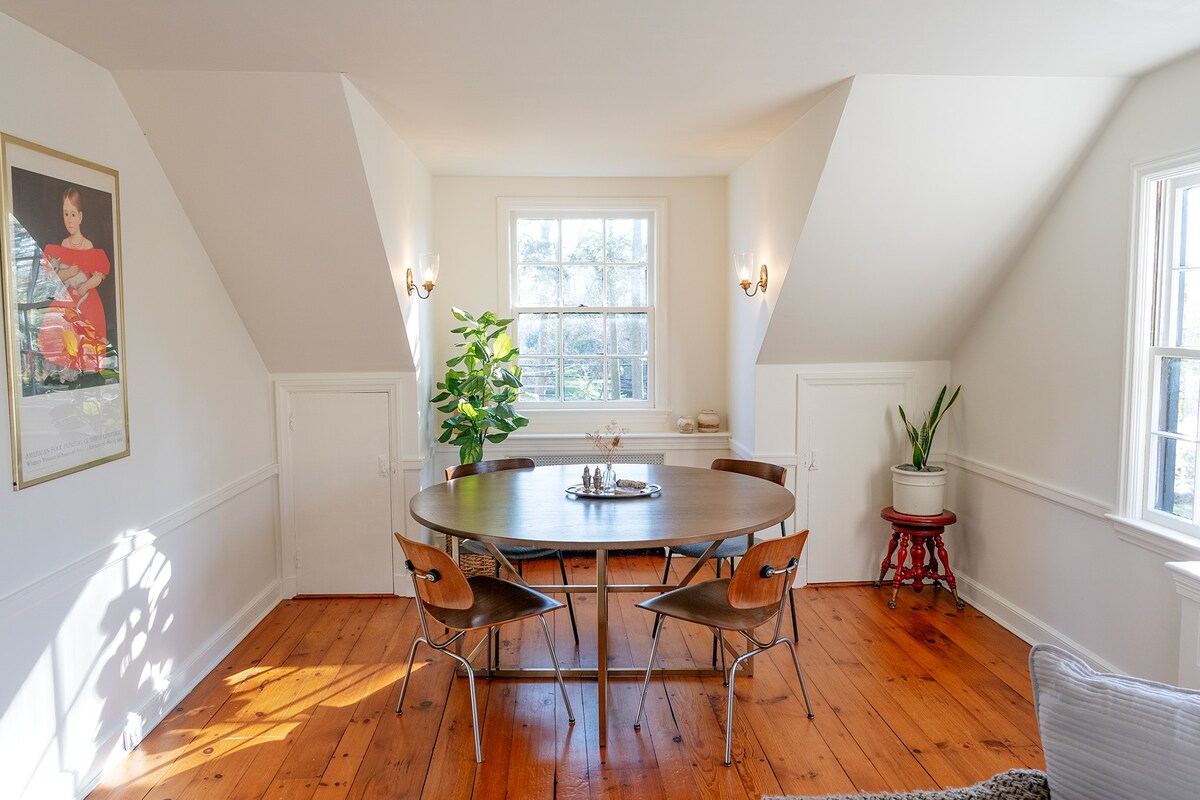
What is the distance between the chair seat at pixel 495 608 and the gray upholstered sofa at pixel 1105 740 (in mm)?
1517

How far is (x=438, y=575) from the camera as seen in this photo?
2.72 metres

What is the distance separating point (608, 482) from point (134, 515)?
1.87m

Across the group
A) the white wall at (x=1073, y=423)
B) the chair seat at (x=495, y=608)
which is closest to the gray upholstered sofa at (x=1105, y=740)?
the chair seat at (x=495, y=608)

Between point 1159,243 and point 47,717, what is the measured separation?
14.2ft

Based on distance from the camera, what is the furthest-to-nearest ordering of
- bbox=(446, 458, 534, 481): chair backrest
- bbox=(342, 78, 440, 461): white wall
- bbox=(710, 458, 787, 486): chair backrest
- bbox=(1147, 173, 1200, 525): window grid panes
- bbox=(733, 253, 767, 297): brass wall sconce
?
1. bbox=(733, 253, 767, 297): brass wall sconce
2. bbox=(446, 458, 534, 481): chair backrest
3. bbox=(710, 458, 787, 486): chair backrest
4. bbox=(342, 78, 440, 461): white wall
5. bbox=(1147, 173, 1200, 525): window grid panes

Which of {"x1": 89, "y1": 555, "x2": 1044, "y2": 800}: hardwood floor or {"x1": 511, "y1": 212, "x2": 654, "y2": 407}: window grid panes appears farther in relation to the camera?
{"x1": 511, "y1": 212, "x2": 654, "y2": 407}: window grid panes

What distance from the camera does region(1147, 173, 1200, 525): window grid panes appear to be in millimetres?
2990

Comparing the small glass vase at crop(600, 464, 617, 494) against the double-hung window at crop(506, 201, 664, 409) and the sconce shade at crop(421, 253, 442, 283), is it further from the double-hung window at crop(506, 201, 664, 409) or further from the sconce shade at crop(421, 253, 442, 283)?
the double-hung window at crop(506, 201, 664, 409)

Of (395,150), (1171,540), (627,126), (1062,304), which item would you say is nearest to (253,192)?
(395,150)

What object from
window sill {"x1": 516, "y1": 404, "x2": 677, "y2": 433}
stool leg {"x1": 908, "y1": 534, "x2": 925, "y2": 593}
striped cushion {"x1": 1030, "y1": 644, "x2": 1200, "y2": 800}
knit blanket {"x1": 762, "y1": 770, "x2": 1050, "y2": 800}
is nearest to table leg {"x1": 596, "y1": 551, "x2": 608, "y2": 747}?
knit blanket {"x1": 762, "y1": 770, "x2": 1050, "y2": 800}

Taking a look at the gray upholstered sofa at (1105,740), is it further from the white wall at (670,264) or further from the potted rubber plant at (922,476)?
the white wall at (670,264)

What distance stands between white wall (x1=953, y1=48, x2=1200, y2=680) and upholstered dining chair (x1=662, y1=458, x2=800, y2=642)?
119 cm

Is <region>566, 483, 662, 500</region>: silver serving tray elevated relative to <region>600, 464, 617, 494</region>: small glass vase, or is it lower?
lower

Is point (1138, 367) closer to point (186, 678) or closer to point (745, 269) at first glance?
point (745, 269)
